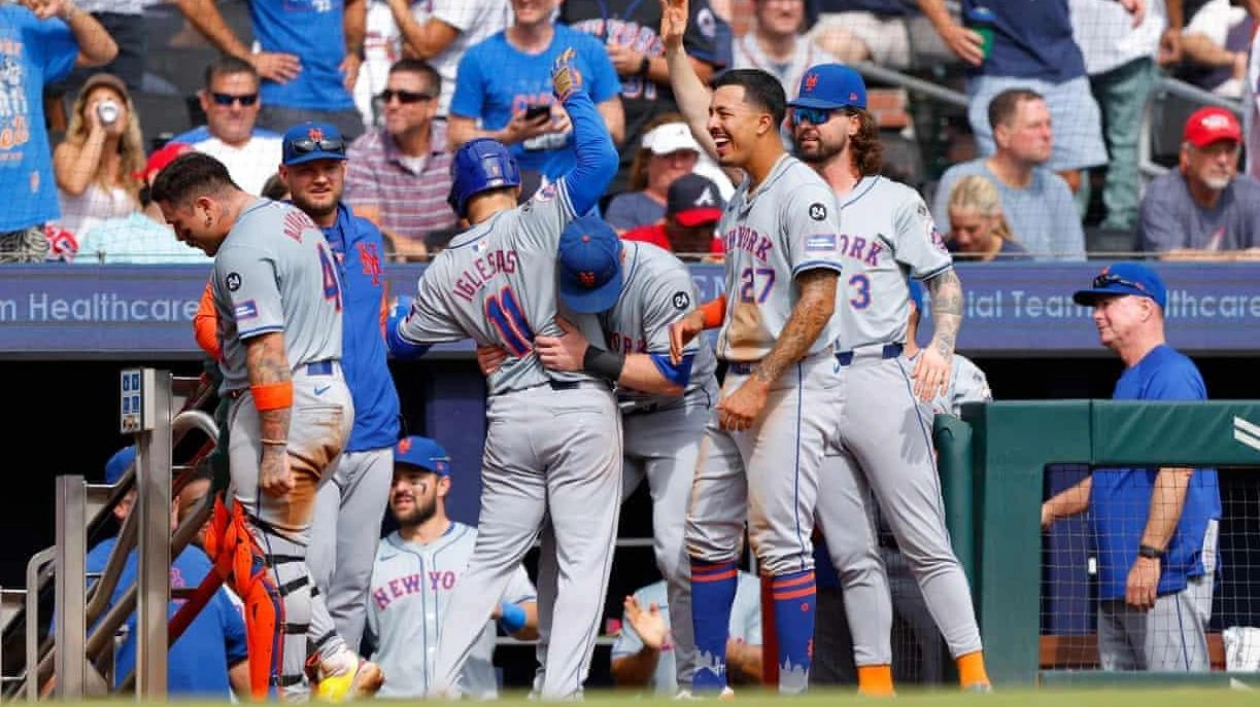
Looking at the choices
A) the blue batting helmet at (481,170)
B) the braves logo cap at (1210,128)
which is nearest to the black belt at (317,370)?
the blue batting helmet at (481,170)

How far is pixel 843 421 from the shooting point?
5.59m

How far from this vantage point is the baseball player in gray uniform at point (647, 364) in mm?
5625

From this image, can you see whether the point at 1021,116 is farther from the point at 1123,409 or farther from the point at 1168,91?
the point at 1123,409

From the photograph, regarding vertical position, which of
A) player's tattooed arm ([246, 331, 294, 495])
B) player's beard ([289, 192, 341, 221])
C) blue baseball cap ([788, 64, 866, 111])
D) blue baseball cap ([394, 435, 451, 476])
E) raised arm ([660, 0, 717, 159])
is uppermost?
raised arm ([660, 0, 717, 159])

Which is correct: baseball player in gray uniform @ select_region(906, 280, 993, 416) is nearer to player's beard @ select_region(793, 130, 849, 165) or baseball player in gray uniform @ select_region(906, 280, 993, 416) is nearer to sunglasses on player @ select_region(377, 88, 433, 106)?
player's beard @ select_region(793, 130, 849, 165)

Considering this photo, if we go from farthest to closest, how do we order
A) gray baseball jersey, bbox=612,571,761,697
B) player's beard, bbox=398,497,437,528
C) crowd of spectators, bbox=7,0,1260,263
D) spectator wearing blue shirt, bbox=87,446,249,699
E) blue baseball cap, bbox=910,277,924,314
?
crowd of spectators, bbox=7,0,1260,263 → player's beard, bbox=398,497,437,528 → gray baseball jersey, bbox=612,571,761,697 → blue baseball cap, bbox=910,277,924,314 → spectator wearing blue shirt, bbox=87,446,249,699

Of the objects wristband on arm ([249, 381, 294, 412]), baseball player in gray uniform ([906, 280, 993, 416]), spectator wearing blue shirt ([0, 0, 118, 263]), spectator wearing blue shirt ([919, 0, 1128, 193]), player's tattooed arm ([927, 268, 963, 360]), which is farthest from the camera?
spectator wearing blue shirt ([919, 0, 1128, 193])

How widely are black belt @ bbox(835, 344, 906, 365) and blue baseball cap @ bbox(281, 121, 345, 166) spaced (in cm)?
159

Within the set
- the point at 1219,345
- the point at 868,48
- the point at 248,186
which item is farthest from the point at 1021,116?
the point at 248,186

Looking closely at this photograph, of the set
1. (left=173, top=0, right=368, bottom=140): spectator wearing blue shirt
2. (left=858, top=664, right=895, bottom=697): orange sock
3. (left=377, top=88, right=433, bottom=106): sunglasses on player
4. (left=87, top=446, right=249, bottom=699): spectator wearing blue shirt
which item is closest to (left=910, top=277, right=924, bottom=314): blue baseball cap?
(left=858, top=664, right=895, bottom=697): orange sock

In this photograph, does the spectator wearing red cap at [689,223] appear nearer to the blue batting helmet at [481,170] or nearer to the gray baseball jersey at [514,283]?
the blue batting helmet at [481,170]

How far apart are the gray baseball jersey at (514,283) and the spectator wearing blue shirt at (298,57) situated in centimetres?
311

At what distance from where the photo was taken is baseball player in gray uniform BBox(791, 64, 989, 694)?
5.53 meters

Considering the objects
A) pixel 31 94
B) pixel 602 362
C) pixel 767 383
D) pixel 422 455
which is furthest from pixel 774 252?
pixel 31 94
